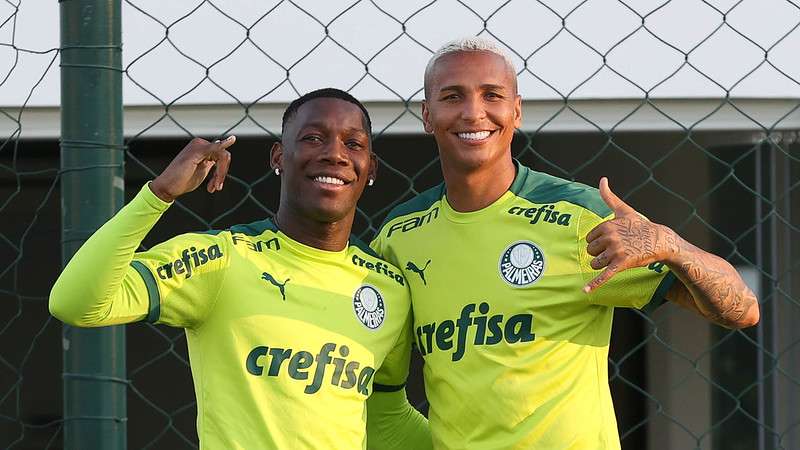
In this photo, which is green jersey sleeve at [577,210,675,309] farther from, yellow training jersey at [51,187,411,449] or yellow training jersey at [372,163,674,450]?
yellow training jersey at [51,187,411,449]

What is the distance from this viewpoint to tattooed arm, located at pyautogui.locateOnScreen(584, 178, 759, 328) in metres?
1.33

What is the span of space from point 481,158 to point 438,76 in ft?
0.44

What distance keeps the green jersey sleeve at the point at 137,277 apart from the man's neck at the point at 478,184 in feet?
1.09

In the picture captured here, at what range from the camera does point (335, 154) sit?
5.30 ft

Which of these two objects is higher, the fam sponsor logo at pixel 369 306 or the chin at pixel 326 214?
the chin at pixel 326 214

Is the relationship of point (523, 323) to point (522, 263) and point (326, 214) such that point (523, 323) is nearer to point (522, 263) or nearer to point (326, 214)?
point (522, 263)

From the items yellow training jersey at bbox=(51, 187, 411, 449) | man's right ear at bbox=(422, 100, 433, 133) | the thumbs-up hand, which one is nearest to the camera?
the thumbs-up hand

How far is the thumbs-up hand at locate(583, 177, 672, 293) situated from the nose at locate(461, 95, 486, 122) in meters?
0.31

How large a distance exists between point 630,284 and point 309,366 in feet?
1.36

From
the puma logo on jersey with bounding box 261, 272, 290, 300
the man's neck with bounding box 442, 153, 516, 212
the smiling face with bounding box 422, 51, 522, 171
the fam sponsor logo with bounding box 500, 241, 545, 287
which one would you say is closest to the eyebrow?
the smiling face with bounding box 422, 51, 522, 171

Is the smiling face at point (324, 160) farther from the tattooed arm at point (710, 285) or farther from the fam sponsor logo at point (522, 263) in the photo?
the tattooed arm at point (710, 285)

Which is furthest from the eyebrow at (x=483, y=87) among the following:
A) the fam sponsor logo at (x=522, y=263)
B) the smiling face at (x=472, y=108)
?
the fam sponsor logo at (x=522, y=263)

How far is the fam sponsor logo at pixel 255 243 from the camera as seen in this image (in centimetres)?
161

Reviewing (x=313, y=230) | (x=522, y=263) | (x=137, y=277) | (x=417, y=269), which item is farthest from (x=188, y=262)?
(x=522, y=263)
